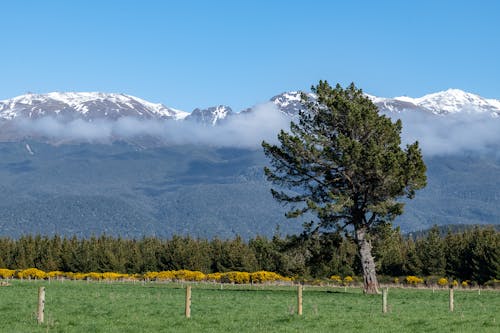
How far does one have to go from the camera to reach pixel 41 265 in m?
162

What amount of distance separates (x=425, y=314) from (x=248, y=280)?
89192mm

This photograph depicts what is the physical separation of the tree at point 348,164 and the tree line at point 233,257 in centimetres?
3038

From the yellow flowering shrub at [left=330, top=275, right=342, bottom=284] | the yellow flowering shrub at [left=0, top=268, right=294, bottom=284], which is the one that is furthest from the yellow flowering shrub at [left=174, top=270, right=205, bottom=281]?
the yellow flowering shrub at [left=330, top=275, right=342, bottom=284]

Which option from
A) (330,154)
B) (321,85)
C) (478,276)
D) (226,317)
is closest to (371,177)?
(330,154)

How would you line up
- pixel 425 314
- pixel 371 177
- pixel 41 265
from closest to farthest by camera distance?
pixel 425 314
pixel 371 177
pixel 41 265

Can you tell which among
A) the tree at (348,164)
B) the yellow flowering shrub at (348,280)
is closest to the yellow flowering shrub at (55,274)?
the yellow flowering shrub at (348,280)

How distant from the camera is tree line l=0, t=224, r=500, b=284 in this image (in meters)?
124

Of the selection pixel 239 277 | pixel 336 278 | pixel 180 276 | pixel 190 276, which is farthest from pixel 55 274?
pixel 336 278

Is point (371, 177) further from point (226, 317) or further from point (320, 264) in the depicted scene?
point (226, 317)

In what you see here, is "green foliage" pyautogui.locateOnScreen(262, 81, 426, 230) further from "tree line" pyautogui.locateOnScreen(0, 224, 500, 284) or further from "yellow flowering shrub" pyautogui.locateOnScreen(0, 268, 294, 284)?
"yellow flowering shrub" pyautogui.locateOnScreen(0, 268, 294, 284)

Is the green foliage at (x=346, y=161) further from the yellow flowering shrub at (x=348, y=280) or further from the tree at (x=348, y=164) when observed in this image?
the yellow flowering shrub at (x=348, y=280)

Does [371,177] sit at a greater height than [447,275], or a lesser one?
greater

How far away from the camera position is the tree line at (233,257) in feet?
406

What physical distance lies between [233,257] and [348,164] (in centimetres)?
9418
